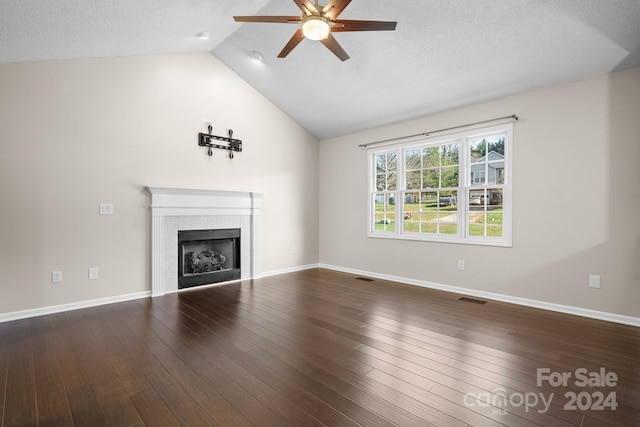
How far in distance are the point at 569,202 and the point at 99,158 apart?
5684mm

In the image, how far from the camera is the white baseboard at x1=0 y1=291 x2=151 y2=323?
128 inches

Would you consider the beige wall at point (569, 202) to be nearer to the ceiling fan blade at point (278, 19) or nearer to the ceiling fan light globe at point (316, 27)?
the ceiling fan light globe at point (316, 27)

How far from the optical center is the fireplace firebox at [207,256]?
181 inches

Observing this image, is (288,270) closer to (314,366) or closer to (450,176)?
(450,176)

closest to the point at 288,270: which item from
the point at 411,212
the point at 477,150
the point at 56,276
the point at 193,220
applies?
the point at 193,220

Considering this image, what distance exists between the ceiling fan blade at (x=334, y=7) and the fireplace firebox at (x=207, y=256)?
354 centimetres

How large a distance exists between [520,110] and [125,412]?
4.88m

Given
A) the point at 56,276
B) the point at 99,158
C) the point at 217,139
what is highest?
the point at 217,139

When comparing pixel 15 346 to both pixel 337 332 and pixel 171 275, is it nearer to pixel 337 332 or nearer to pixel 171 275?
pixel 171 275

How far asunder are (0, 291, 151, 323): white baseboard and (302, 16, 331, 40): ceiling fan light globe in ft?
12.6

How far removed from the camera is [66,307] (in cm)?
356

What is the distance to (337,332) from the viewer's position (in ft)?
9.56

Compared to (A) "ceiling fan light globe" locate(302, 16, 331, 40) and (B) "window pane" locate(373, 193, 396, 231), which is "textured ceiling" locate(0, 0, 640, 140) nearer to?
(A) "ceiling fan light globe" locate(302, 16, 331, 40)

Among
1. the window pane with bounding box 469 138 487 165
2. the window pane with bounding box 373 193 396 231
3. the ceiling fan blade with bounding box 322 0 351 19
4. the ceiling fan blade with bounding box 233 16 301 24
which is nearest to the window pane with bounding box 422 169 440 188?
the window pane with bounding box 469 138 487 165
